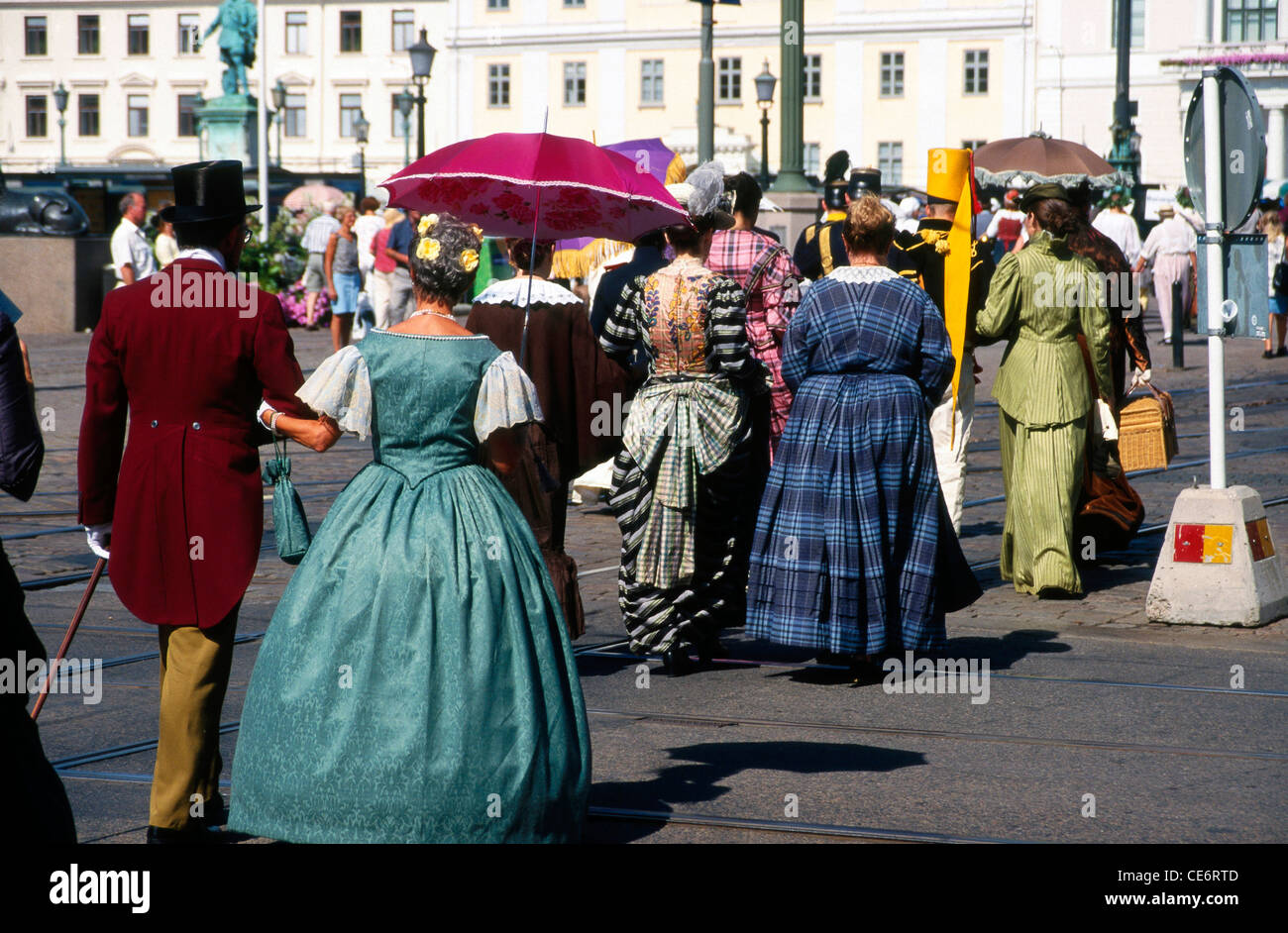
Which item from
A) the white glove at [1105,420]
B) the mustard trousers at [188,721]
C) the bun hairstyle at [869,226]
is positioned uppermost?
the bun hairstyle at [869,226]

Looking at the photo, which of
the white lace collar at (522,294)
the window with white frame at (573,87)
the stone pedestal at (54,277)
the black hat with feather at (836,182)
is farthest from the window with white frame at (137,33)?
the white lace collar at (522,294)

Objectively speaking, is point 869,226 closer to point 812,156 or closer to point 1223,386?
point 1223,386

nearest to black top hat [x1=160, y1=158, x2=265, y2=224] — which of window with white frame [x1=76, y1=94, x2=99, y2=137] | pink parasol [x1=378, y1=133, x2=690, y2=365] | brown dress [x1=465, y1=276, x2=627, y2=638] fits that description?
pink parasol [x1=378, y1=133, x2=690, y2=365]

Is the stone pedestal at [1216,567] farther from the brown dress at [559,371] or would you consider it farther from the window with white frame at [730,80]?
the window with white frame at [730,80]

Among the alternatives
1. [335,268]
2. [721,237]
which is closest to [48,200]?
[335,268]

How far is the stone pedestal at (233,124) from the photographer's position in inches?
1368

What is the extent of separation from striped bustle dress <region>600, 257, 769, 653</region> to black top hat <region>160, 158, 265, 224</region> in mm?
2494

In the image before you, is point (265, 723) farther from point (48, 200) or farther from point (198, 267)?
point (48, 200)

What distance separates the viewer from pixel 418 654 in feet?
14.1

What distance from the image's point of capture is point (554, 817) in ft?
14.6

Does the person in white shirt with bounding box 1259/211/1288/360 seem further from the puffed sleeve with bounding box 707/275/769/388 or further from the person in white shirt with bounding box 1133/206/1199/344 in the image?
the puffed sleeve with bounding box 707/275/769/388

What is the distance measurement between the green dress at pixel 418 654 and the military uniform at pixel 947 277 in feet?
15.1

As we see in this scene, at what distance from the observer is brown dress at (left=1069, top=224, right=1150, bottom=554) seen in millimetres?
8898
